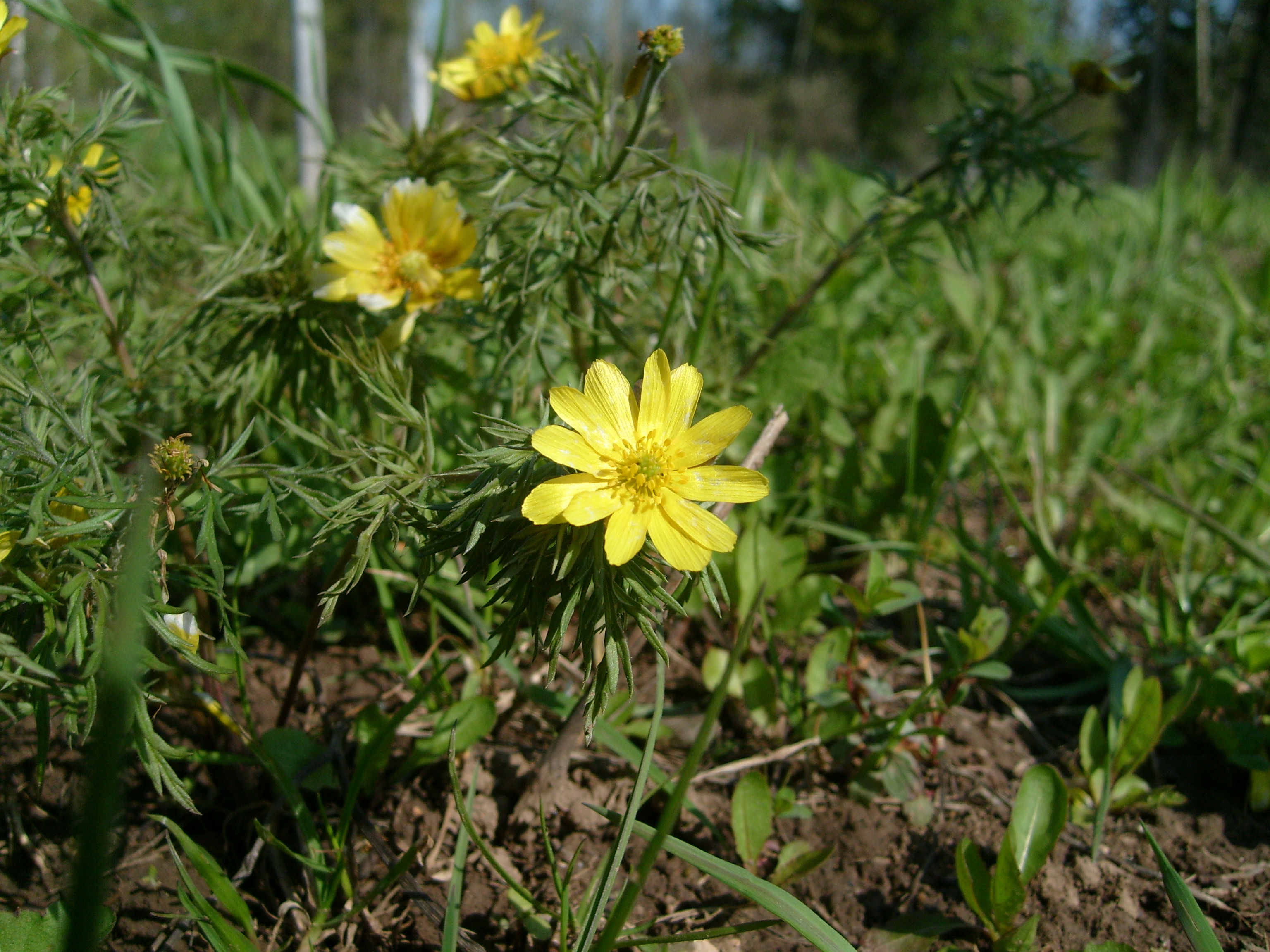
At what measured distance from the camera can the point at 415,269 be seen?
141cm

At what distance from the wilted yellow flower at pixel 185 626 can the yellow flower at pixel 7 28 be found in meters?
0.81

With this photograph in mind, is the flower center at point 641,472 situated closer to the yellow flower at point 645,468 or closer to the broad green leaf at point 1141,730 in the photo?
the yellow flower at point 645,468

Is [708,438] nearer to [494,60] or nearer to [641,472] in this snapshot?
[641,472]

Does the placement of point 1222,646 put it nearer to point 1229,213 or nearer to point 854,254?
point 854,254

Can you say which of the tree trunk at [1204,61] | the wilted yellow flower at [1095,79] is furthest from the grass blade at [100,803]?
the tree trunk at [1204,61]

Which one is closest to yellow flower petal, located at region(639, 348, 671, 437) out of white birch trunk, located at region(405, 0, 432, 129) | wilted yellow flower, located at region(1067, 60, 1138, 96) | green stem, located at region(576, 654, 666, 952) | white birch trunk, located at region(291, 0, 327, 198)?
green stem, located at region(576, 654, 666, 952)

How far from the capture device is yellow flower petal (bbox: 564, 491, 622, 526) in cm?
89

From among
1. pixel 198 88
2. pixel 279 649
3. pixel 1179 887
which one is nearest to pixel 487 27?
pixel 279 649

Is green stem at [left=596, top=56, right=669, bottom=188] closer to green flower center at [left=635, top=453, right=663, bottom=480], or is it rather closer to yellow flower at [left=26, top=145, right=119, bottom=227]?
green flower center at [left=635, top=453, right=663, bottom=480]

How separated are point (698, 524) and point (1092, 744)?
0.98 m

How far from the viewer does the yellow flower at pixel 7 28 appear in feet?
3.72

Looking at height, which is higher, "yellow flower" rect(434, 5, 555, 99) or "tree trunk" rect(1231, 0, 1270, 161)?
"tree trunk" rect(1231, 0, 1270, 161)

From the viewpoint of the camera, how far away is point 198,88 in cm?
1986

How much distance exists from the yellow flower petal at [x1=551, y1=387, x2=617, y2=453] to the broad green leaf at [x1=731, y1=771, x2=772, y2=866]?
0.60 meters
